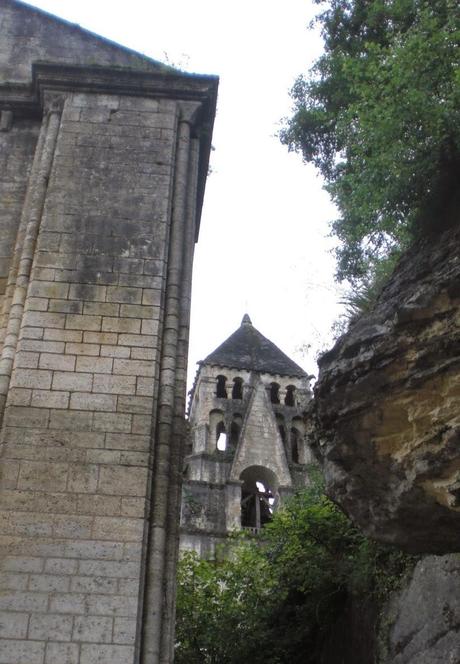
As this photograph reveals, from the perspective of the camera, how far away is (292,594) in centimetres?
1190

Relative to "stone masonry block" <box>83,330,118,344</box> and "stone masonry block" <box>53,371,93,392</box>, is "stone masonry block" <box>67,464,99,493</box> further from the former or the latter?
"stone masonry block" <box>83,330,118,344</box>

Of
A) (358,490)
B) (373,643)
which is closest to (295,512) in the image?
(373,643)

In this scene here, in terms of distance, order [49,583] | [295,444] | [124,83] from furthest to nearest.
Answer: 1. [295,444]
2. [124,83]
3. [49,583]

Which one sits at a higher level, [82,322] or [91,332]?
[82,322]

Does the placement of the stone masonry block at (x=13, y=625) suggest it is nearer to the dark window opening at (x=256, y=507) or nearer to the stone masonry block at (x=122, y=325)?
the stone masonry block at (x=122, y=325)

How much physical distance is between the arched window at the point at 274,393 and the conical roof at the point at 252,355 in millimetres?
754

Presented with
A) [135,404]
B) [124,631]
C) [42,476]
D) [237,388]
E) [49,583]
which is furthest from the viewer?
[237,388]

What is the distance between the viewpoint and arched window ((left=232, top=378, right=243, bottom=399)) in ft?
152

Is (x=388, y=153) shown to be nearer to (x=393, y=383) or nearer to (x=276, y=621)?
(x=393, y=383)

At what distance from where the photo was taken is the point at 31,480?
6984 mm

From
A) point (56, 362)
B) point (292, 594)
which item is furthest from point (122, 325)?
point (292, 594)

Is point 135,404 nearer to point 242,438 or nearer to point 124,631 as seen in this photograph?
point 124,631

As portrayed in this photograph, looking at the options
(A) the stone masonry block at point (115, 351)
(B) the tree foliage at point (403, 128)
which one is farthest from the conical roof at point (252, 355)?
(A) the stone masonry block at point (115, 351)

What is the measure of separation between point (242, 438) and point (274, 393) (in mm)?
5642
